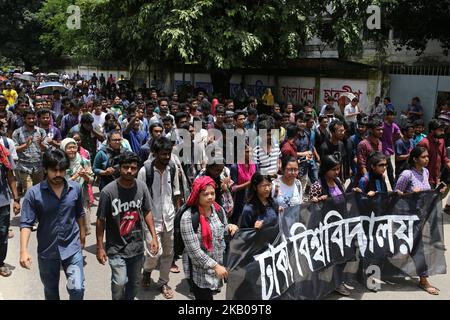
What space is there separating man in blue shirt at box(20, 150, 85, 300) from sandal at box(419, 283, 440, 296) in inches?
136

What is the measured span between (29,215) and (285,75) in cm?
1678

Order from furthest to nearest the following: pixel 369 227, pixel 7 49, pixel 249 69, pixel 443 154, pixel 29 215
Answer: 1. pixel 7 49
2. pixel 249 69
3. pixel 443 154
4. pixel 369 227
5. pixel 29 215

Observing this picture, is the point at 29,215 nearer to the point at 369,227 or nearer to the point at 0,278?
the point at 0,278

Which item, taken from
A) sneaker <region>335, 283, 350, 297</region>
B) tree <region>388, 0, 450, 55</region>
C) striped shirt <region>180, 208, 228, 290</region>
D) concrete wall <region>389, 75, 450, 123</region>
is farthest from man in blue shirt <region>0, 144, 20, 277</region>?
tree <region>388, 0, 450, 55</region>

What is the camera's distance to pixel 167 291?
4.80m

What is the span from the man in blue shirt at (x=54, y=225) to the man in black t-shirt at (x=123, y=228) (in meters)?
0.23

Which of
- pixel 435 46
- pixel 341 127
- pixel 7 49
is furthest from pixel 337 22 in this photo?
pixel 7 49

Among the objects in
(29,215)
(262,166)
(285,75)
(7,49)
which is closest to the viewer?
(29,215)

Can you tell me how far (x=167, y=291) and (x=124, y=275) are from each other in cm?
100

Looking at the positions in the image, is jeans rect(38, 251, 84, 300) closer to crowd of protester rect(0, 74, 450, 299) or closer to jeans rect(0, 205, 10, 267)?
crowd of protester rect(0, 74, 450, 299)

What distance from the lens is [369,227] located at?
16.0 ft

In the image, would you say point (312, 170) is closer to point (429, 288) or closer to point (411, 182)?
point (411, 182)

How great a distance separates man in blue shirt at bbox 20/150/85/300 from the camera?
12.2 feet

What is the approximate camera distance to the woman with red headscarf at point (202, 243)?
362 cm
